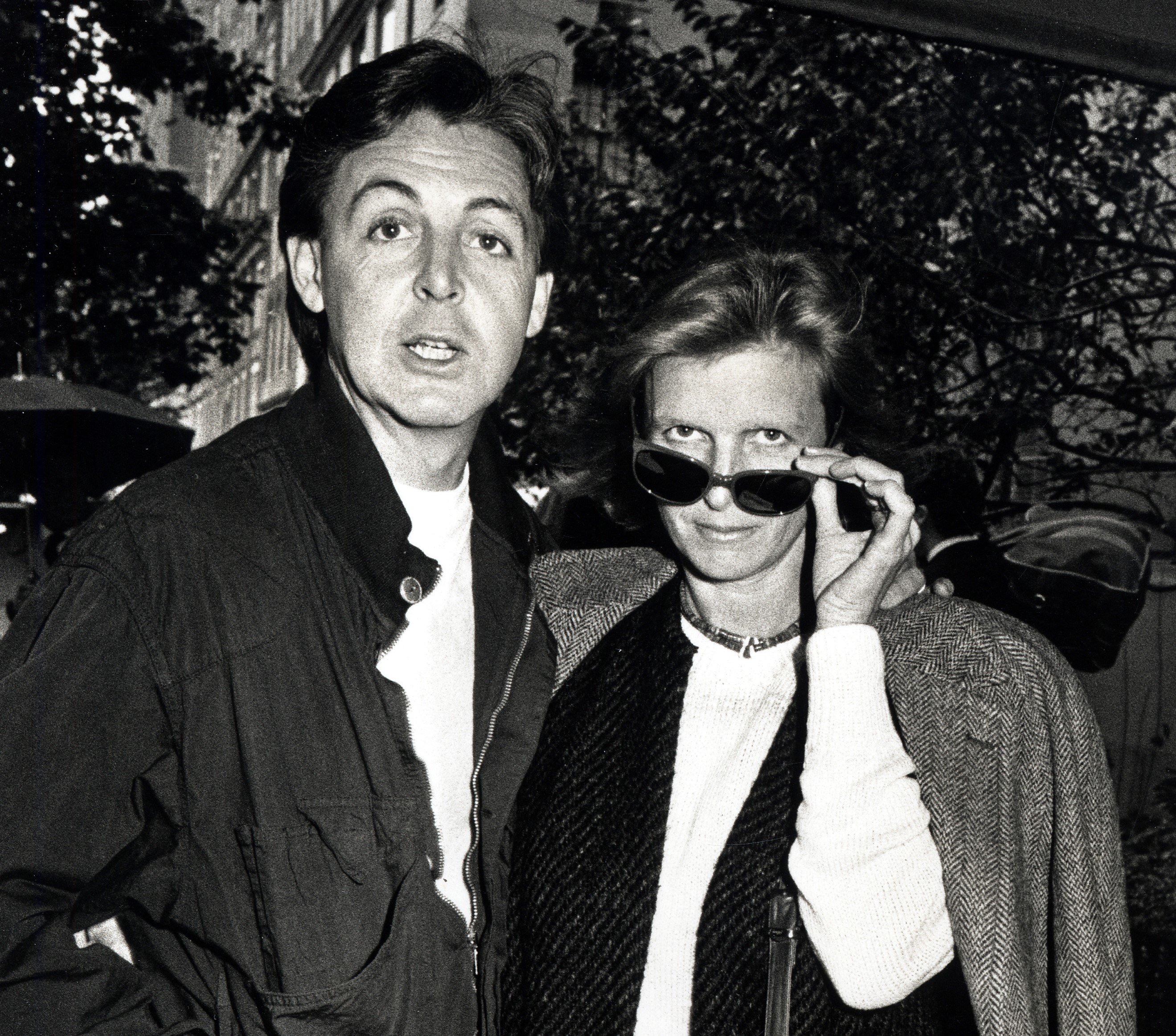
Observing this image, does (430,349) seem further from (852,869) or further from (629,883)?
(852,869)

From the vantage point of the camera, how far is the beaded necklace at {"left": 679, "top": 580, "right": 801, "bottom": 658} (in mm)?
2189

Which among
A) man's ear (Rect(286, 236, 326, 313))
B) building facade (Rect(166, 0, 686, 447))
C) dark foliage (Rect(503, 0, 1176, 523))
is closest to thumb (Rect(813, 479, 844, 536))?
man's ear (Rect(286, 236, 326, 313))

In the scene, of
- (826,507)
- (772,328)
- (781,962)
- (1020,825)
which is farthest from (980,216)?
(781,962)

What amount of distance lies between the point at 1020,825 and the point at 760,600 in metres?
0.59

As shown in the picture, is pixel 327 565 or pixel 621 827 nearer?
pixel 327 565

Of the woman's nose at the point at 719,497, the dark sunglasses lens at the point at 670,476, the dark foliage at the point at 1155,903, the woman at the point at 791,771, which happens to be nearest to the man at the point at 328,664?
the woman at the point at 791,771

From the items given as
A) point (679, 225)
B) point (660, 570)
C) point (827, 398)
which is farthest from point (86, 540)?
point (679, 225)

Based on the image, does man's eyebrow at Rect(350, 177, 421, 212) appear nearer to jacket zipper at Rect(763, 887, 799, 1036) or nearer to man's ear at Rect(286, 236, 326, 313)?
man's ear at Rect(286, 236, 326, 313)

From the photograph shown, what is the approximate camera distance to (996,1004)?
1.83 m

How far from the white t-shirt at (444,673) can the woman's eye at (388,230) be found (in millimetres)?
450

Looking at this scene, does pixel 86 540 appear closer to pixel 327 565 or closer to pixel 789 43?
pixel 327 565

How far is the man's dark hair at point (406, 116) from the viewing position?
6.97 feet

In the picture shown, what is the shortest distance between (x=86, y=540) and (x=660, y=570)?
1186 millimetres

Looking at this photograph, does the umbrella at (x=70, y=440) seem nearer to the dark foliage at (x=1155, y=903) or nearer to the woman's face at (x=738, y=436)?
the woman's face at (x=738, y=436)
